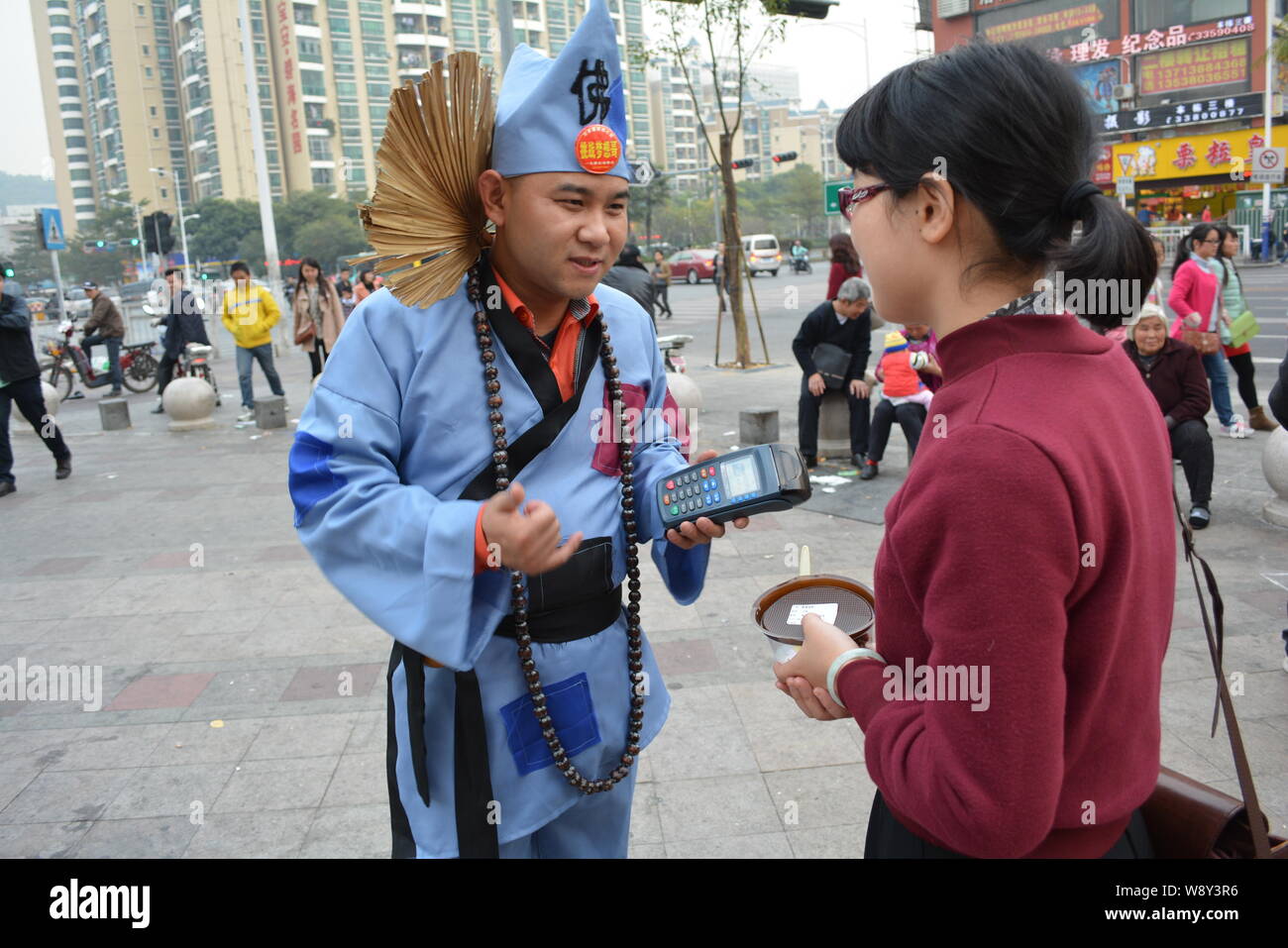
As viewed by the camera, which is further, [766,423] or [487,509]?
[766,423]

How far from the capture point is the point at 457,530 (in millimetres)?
1523

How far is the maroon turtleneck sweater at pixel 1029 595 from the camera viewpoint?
101 cm

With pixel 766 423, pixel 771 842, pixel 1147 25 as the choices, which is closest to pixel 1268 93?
pixel 1147 25

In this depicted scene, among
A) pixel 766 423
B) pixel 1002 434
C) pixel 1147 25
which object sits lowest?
pixel 766 423

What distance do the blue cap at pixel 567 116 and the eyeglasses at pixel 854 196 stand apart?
0.55 meters

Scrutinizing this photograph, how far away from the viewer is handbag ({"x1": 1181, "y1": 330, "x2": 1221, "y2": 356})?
295 inches

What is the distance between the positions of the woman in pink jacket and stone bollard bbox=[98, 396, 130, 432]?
10584mm

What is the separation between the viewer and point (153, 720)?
12.8 feet

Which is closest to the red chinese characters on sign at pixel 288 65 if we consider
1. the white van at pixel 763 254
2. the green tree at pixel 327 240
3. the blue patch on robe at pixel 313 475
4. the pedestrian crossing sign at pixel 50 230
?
the green tree at pixel 327 240

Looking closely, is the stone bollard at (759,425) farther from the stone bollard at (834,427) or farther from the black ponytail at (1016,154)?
the black ponytail at (1016,154)

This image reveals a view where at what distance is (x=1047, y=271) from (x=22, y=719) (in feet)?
13.8

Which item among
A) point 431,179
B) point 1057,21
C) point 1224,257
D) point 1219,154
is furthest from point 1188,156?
point 431,179
